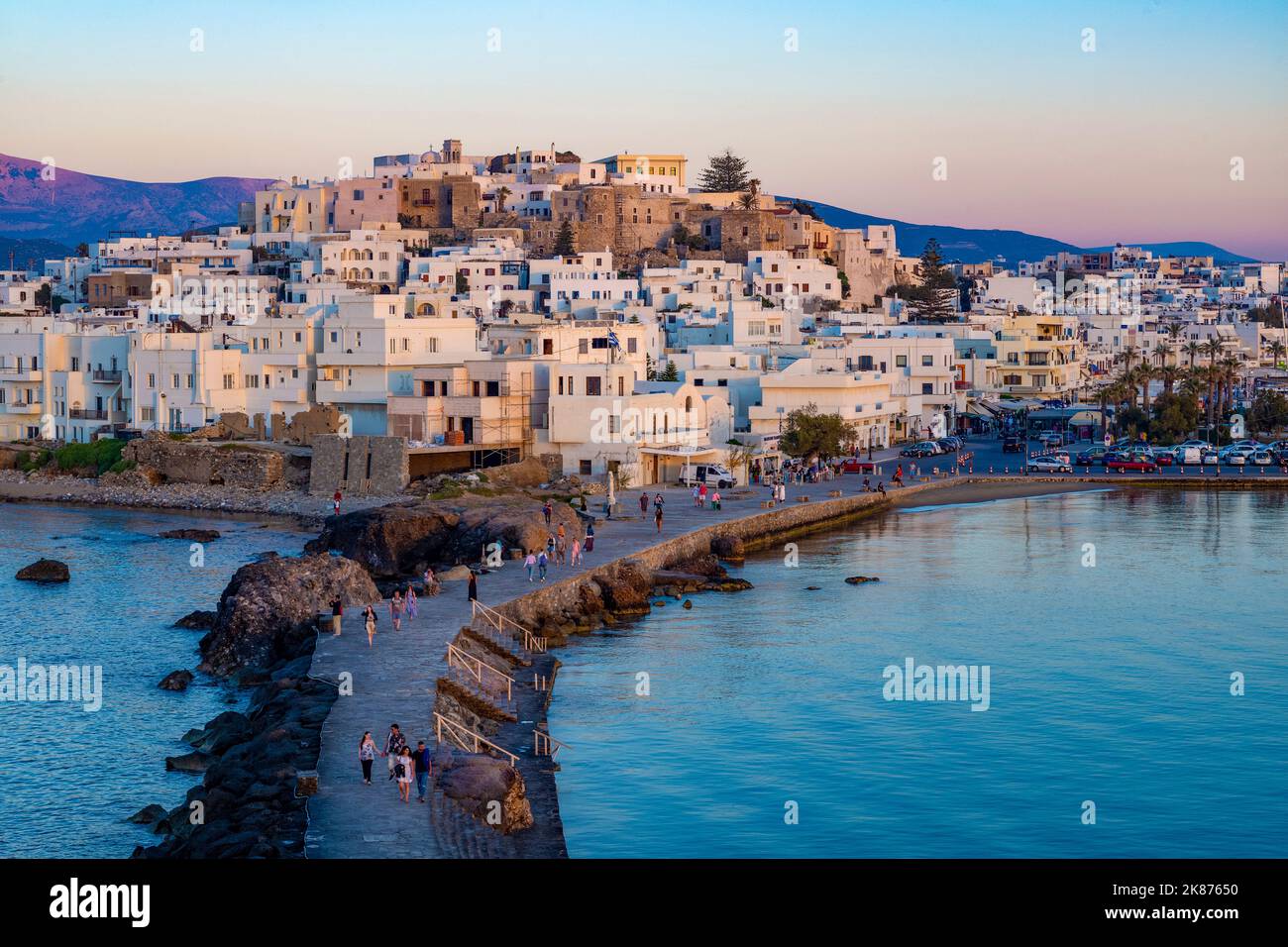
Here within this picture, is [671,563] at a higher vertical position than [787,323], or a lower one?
lower

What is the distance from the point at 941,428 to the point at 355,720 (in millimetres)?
45940

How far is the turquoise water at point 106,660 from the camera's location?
19906 millimetres

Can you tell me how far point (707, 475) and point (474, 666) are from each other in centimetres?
2426

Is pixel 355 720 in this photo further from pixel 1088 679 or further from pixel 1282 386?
pixel 1282 386

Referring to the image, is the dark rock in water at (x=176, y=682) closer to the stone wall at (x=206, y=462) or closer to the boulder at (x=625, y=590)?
the boulder at (x=625, y=590)

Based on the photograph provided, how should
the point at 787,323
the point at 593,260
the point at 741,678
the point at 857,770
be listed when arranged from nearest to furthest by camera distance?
the point at 857,770, the point at 741,678, the point at 787,323, the point at 593,260

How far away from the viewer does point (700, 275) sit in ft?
283

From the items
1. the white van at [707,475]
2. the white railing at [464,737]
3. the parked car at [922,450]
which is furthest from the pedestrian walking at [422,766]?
the parked car at [922,450]

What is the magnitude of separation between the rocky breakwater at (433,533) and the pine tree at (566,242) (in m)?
55.7

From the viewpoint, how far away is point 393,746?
17.5 metres

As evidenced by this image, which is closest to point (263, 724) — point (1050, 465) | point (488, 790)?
point (488, 790)

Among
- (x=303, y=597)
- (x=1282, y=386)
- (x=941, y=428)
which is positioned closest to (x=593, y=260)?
(x=941, y=428)

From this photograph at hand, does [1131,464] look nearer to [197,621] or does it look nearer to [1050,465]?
[1050,465]

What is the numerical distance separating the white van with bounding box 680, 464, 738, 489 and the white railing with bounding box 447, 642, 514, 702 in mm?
23392
